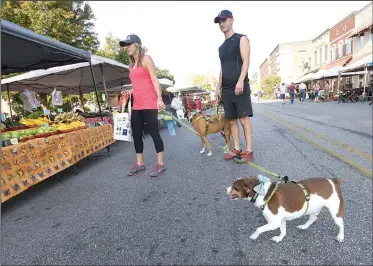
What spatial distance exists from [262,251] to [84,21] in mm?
24129

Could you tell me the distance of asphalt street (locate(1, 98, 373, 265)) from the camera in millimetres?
2117

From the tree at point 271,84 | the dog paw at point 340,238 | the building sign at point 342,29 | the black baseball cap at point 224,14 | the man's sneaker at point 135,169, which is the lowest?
the dog paw at point 340,238

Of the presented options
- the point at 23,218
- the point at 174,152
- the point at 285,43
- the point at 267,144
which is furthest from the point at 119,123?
the point at 285,43

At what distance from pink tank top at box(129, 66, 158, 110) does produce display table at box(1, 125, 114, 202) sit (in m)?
1.51

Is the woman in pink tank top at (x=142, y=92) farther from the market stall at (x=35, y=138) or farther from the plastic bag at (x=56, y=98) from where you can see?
A: the plastic bag at (x=56, y=98)

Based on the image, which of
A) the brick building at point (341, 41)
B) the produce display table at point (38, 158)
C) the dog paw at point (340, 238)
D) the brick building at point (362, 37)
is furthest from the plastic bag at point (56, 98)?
the brick building at point (341, 41)

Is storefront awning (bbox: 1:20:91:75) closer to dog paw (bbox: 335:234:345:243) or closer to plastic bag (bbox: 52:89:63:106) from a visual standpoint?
plastic bag (bbox: 52:89:63:106)

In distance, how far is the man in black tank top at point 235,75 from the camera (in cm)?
399

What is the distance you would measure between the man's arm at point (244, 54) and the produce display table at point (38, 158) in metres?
3.29

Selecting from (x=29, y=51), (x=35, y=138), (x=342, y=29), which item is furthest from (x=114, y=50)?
(x=342, y=29)

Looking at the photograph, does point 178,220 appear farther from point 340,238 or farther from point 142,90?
point 142,90

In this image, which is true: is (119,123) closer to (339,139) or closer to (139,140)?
(139,140)

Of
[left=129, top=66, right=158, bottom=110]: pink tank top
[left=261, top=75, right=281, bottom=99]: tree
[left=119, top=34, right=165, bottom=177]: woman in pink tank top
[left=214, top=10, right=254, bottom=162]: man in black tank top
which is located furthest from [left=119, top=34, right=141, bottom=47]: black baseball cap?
[left=261, top=75, right=281, bottom=99]: tree

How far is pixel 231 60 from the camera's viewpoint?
13.7 feet
